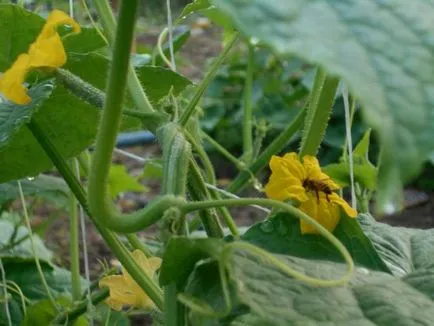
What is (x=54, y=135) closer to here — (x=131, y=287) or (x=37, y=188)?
(x=131, y=287)

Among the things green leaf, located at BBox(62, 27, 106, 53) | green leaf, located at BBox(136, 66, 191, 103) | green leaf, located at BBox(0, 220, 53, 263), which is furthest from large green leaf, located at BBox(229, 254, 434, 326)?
green leaf, located at BBox(0, 220, 53, 263)


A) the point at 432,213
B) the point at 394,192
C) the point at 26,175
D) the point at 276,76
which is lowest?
the point at 432,213

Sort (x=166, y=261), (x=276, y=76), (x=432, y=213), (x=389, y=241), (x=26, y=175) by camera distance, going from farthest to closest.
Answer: (x=276, y=76) < (x=432, y=213) < (x=26, y=175) < (x=389, y=241) < (x=166, y=261)

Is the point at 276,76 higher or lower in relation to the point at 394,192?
lower

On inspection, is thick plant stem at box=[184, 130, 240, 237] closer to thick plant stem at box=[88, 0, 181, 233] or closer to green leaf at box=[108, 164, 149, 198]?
thick plant stem at box=[88, 0, 181, 233]

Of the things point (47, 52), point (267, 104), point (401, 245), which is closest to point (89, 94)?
point (47, 52)

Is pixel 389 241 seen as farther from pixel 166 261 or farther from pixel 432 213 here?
pixel 432 213

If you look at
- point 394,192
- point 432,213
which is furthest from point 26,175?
point 432,213

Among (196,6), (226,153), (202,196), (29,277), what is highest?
(196,6)
